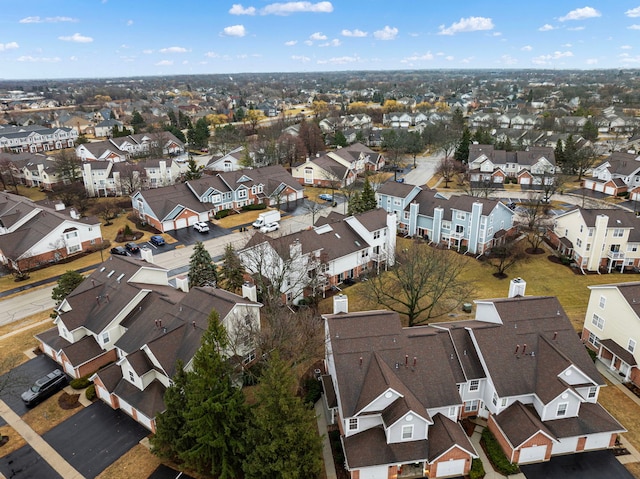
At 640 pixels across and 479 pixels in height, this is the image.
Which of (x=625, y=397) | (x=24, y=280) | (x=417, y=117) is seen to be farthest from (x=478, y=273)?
(x=417, y=117)

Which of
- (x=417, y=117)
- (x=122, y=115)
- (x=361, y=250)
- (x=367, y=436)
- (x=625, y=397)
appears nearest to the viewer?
(x=367, y=436)

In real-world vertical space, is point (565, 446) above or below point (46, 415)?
above

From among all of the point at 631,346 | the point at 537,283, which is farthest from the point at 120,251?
the point at 631,346

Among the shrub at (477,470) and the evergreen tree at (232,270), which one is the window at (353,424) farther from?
the evergreen tree at (232,270)

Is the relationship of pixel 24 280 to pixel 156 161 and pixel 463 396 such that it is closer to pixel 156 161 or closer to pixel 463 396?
pixel 156 161

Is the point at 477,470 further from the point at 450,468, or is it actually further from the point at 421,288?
the point at 421,288

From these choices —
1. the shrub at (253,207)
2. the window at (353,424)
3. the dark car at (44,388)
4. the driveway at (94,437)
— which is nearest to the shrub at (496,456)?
the window at (353,424)
